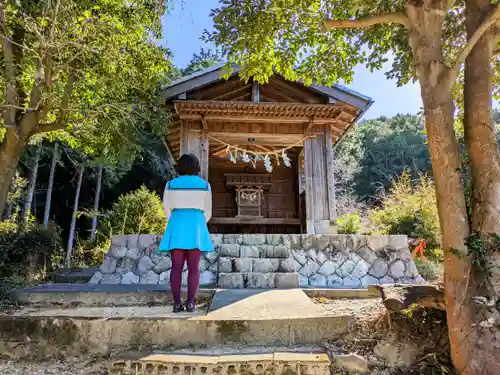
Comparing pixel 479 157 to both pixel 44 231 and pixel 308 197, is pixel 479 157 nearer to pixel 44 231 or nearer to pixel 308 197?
pixel 308 197

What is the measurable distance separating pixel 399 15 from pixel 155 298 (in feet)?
13.4

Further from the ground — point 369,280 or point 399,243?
point 399,243

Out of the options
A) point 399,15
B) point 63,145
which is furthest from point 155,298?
point 63,145

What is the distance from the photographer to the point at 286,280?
545 cm

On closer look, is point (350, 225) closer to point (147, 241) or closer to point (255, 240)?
point (255, 240)

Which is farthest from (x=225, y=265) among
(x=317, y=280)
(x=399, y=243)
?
(x=399, y=243)

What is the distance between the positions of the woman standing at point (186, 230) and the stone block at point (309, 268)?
3.31m

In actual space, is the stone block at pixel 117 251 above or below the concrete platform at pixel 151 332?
above

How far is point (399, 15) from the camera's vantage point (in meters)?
3.16

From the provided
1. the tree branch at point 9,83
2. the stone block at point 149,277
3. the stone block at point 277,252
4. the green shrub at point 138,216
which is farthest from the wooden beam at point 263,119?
the stone block at point 149,277

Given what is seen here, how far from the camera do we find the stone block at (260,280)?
5441 millimetres

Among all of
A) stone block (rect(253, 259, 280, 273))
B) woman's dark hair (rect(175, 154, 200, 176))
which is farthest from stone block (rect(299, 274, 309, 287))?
woman's dark hair (rect(175, 154, 200, 176))

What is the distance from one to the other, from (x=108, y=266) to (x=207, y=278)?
1.97 m

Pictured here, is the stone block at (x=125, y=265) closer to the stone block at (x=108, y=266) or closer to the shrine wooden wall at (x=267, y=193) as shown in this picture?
the stone block at (x=108, y=266)
